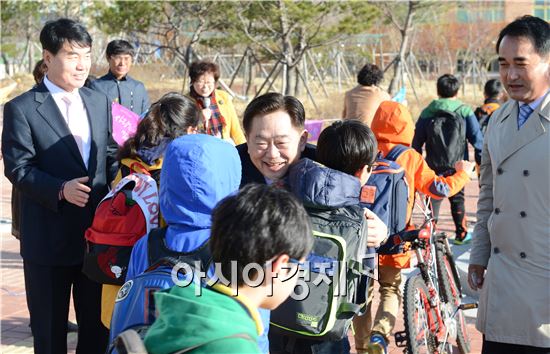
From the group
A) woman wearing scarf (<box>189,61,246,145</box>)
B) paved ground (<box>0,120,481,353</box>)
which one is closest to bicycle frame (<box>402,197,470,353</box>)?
paved ground (<box>0,120,481,353</box>)

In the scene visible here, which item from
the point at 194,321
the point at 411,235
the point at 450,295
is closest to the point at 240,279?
the point at 194,321

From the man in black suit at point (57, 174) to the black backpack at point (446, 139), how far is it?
182 inches

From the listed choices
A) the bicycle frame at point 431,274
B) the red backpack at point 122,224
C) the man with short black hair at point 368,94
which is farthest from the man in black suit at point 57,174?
the man with short black hair at point 368,94

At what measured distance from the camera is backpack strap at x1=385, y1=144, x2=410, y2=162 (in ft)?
14.5

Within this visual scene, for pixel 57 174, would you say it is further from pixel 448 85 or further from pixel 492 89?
pixel 492 89

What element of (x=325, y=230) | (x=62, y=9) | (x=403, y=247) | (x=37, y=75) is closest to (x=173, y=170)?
(x=325, y=230)

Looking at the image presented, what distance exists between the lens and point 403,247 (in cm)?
439

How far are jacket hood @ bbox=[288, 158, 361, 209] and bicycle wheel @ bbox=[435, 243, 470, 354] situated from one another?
192 cm

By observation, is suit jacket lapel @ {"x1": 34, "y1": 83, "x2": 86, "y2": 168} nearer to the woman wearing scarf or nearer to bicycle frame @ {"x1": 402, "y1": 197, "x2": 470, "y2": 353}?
bicycle frame @ {"x1": 402, "y1": 197, "x2": 470, "y2": 353}

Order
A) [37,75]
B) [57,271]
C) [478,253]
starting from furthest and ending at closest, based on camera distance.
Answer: [37,75] → [57,271] → [478,253]

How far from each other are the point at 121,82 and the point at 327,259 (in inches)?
182

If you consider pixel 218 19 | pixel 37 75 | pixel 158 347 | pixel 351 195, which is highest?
pixel 218 19

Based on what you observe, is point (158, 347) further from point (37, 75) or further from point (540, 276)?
point (37, 75)

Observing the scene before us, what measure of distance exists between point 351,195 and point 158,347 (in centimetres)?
132
